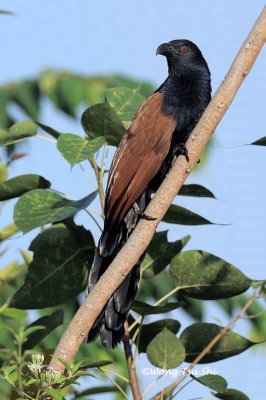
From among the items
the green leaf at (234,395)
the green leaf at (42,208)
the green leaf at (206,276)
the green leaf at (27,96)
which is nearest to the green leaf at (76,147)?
the green leaf at (42,208)

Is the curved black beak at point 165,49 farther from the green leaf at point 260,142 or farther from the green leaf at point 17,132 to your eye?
the green leaf at point 260,142

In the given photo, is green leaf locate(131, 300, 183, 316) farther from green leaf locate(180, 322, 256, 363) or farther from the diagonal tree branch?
the diagonal tree branch

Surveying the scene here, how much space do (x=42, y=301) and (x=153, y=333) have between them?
37 cm

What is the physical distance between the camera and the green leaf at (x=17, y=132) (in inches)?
117

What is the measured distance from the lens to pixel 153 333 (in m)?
2.80

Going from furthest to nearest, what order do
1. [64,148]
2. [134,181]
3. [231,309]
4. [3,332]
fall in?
1. [231,309]
2. [3,332]
3. [134,181]
4. [64,148]

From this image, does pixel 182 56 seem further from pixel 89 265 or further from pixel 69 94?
pixel 69 94

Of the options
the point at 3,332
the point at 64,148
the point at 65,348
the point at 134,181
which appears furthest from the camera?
the point at 3,332

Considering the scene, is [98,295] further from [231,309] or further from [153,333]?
[231,309]

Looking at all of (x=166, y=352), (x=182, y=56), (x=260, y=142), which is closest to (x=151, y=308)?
(x=166, y=352)

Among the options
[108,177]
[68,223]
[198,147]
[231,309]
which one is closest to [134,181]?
[108,177]

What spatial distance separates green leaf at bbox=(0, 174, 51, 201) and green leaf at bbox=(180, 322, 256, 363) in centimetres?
68

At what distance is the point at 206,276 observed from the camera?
9.22 feet

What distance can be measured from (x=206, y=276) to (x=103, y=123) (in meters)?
0.58
